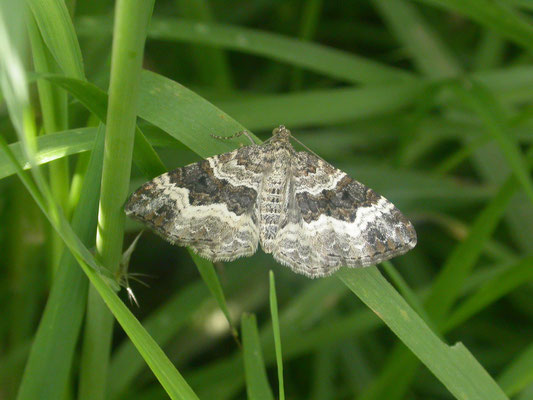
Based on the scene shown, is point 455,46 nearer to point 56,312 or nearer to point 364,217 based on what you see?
point 364,217

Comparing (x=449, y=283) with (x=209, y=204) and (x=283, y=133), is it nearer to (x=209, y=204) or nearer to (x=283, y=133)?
(x=283, y=133)

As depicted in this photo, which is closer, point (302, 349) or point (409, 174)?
point (302, 349)

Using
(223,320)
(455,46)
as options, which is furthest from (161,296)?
(455,46)

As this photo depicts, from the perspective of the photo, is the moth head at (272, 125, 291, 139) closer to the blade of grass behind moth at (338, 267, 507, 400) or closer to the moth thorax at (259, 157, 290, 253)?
the moth thorax at (259, 157, 290, 253)

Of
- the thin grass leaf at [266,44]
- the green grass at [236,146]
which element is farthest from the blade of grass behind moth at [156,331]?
the thin grass leaf at [266,44]

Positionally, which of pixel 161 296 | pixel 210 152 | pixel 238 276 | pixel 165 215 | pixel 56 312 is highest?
pixel 210 152

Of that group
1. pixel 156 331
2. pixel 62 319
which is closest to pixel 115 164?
pixel 62 319
